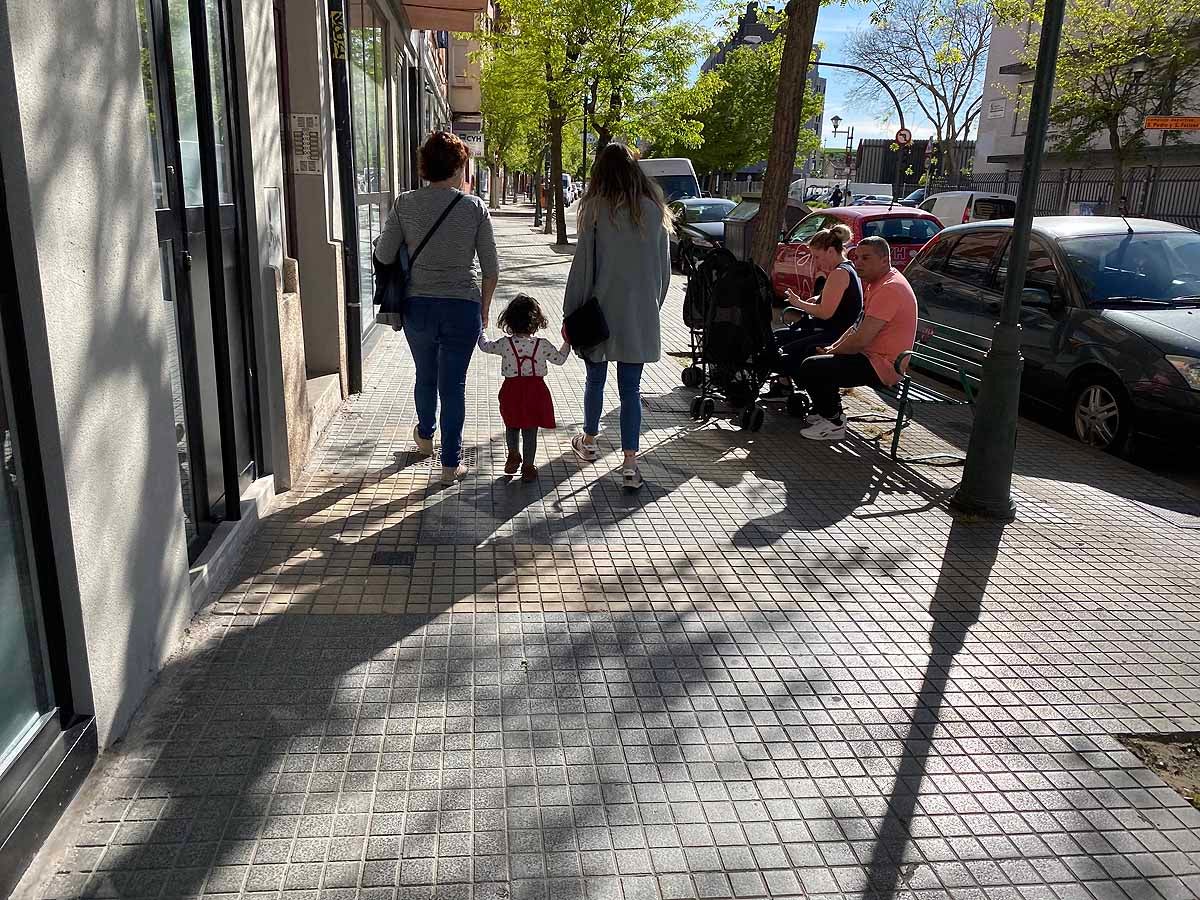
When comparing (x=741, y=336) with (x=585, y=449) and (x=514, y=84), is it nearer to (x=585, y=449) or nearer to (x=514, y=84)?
(x=585, y=449)

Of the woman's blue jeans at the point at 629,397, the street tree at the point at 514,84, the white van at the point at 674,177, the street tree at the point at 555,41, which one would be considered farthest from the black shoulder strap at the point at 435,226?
the white van at the point at 674,177

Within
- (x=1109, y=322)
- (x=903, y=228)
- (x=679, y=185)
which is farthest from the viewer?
(x=679, y=185)

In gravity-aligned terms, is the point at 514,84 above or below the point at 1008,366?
above

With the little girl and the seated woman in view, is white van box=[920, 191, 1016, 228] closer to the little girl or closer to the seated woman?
the seated woman

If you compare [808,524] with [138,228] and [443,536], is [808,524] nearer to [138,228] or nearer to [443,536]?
[443,536]

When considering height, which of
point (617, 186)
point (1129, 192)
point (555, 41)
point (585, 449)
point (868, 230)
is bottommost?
point (585, 449)

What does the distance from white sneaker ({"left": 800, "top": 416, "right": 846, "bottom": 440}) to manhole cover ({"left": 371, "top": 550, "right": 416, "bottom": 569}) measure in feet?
11.6

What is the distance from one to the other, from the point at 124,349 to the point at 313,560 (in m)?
1.69

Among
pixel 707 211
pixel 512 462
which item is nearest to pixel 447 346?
pixel 512 462

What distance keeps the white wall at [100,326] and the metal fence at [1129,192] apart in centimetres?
2720

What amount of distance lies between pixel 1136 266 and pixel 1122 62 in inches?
910

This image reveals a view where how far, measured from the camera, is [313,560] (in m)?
4.59

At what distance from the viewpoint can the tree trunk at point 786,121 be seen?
915cm

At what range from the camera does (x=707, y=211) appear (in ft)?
74.6
